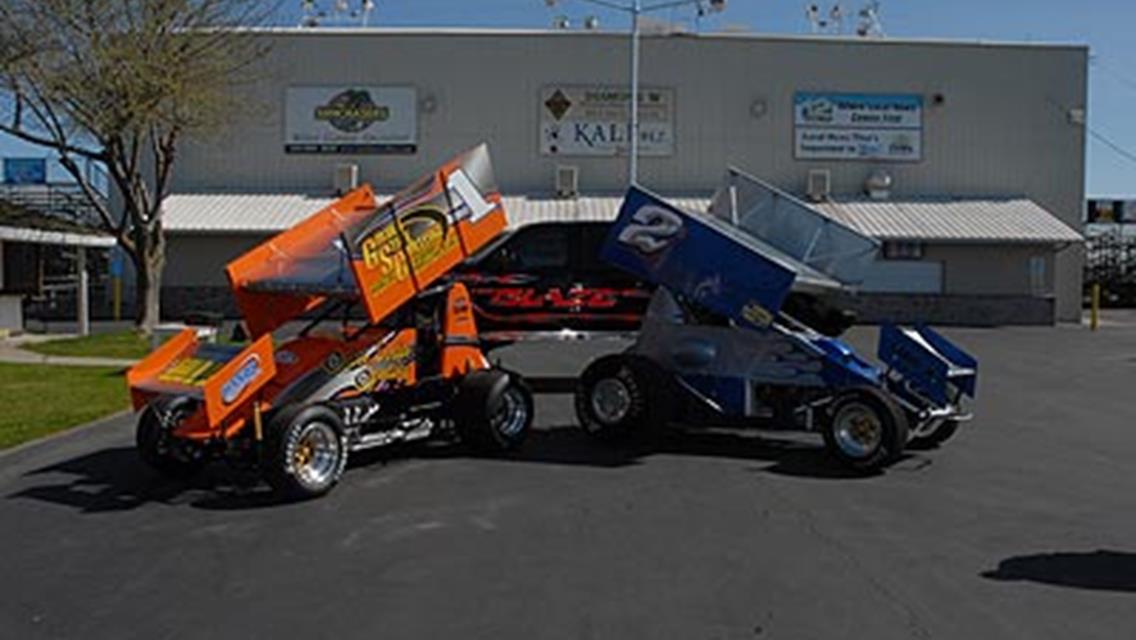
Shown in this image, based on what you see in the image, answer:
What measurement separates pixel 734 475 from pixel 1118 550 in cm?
323

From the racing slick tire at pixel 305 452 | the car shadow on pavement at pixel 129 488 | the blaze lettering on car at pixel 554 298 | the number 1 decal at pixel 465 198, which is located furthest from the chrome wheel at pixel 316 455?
the blaze lettering on car at pixel 554 298

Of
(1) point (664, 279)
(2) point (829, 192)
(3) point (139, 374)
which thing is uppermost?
(2) point (829, 192)

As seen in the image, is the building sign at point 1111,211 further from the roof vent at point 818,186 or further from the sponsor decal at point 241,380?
the sponsor decal at point 241,380

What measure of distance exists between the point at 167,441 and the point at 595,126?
30.0 m

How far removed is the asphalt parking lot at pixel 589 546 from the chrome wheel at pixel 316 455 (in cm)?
19

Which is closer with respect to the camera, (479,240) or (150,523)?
(150,523)

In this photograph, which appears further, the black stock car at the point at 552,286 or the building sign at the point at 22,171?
the building sign at the point at 22,171

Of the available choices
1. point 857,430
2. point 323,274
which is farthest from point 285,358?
point 857,430

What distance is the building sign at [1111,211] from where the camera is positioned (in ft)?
167

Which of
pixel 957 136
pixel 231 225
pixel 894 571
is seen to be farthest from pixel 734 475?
pixel 957 136

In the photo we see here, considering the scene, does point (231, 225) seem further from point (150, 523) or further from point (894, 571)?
point (894, 571)

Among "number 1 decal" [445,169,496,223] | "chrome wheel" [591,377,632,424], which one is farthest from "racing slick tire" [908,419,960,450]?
"number 1 decal" [445,169,496,223]

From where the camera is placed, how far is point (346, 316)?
10.4 metres

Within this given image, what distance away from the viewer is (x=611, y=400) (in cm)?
1178
